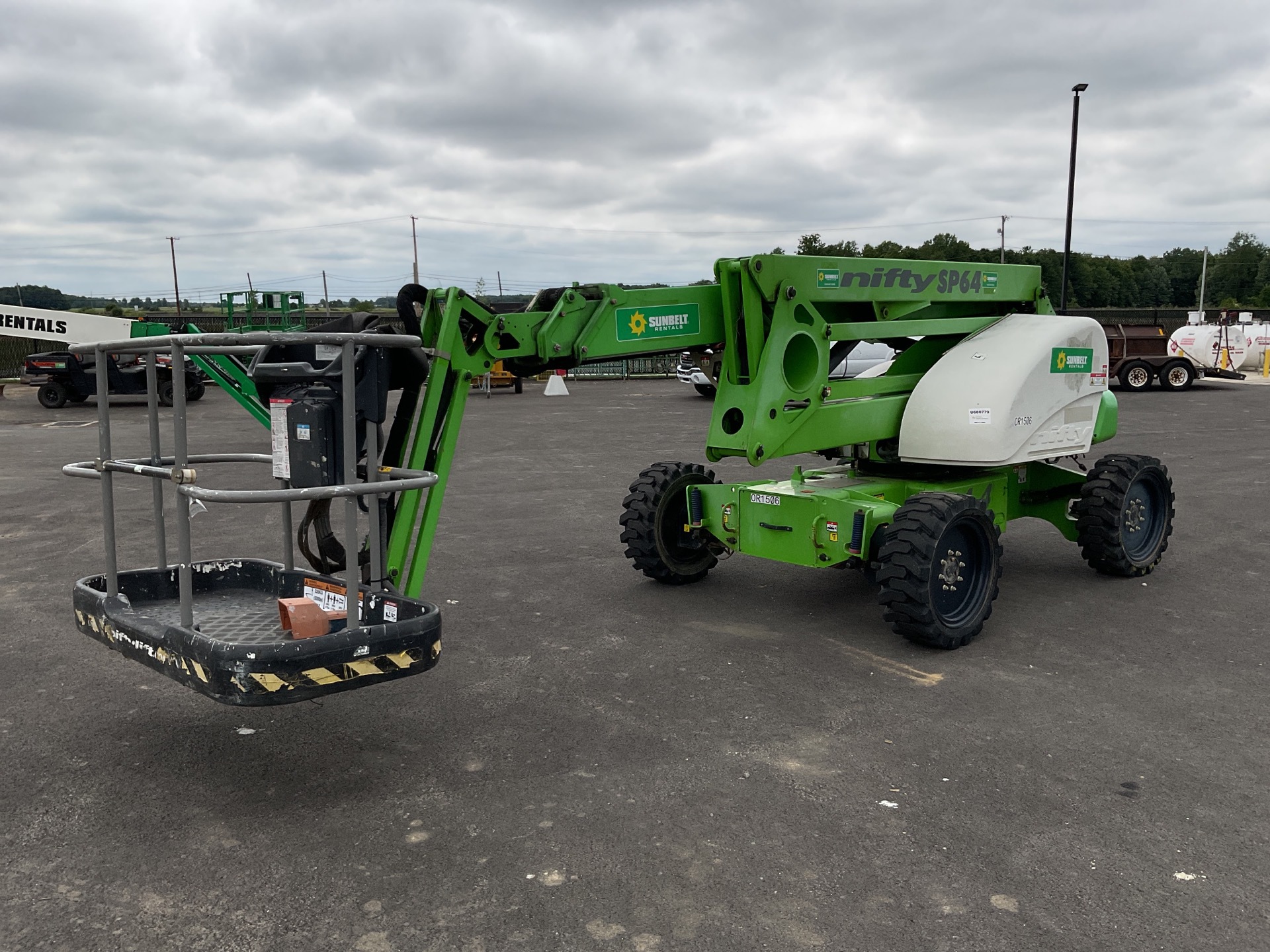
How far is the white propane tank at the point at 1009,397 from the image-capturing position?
6.66 m

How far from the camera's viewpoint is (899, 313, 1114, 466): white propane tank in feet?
21.8

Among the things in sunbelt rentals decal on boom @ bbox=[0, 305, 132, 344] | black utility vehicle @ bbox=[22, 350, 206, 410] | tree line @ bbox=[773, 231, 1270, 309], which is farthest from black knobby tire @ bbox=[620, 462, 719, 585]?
tree line @ bbox=[773, 231, 1270, 309]

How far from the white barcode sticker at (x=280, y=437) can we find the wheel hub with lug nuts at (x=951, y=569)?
3.81m

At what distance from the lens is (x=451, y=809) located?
400cm

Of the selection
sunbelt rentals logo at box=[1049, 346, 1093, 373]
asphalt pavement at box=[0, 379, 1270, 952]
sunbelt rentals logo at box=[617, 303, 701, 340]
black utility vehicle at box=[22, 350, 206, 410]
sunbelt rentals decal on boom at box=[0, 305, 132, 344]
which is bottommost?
asphalt pavement at box=[0, 379, 1270, 952]

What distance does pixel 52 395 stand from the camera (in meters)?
24.5

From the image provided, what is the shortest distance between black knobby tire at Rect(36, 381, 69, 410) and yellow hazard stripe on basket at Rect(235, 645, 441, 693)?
24.1 m

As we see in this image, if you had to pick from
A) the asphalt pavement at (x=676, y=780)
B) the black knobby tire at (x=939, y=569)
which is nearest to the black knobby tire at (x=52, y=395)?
the asphalt pavement at (x=676, y=780)

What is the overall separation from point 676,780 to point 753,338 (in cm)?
297

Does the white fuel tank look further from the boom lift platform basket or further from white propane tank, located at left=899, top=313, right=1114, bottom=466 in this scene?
the boom lift platform basket

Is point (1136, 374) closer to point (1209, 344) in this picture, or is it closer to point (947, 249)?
point (1209, 344)

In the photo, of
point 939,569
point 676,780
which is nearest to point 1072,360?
point 939,569

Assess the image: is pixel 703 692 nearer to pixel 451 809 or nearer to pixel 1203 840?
pixel 451 809

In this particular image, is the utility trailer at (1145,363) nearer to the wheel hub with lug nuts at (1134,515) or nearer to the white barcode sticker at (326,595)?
the wheel hub with lug nuts at (1134,515)
